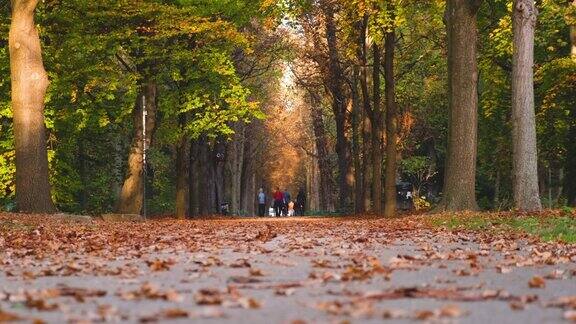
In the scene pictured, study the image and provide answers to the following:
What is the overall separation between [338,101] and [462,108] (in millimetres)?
20768

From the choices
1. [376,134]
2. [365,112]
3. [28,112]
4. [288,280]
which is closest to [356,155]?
[365,112]

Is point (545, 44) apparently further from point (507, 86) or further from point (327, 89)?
point (327, 89)

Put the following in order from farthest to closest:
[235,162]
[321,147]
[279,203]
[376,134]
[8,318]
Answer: [279,203]
[235,162]
[321,147]
[376,134]
[8,318]

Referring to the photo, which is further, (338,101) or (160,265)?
(338,101)

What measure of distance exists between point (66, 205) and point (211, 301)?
3119 cm

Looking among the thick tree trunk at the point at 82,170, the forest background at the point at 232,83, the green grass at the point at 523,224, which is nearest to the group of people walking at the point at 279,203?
the forest background at the point at 232,83

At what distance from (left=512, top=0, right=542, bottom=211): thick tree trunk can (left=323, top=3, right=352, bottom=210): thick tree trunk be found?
1744 cm

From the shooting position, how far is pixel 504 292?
6695mm

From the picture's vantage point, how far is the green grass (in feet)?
47.0

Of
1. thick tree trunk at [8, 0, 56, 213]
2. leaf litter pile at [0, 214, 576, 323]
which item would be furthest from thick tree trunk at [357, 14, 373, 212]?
leaf litter pile at [0, 214, 576, 323]

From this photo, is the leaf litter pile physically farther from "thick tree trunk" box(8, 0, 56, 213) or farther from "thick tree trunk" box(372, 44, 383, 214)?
Result: "thick tree trunk" box(372, 44, 383, 214)

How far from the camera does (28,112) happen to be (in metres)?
23.2

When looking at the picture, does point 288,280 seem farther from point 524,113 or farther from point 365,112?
point 365,112

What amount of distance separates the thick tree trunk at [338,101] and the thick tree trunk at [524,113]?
17438mm
